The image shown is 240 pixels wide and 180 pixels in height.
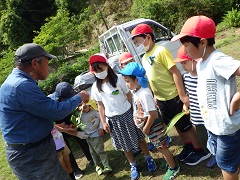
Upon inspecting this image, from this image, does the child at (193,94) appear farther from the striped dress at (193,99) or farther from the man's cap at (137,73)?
the man's cap at (137,73)

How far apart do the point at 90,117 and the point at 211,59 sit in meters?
2.34

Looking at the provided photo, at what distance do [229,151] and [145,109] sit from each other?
1.03 metres

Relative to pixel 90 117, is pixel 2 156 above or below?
below

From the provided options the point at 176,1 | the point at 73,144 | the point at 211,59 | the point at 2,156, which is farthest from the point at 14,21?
the point at 211,59

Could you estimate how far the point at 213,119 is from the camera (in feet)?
5.67

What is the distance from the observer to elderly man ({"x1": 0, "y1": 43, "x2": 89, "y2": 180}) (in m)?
2.03

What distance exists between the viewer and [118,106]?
10.0ft

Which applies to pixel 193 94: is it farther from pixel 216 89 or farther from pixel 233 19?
pixel 233 19

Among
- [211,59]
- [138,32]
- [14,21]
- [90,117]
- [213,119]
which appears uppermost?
[14,21]

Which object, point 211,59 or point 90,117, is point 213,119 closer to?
point 211,59

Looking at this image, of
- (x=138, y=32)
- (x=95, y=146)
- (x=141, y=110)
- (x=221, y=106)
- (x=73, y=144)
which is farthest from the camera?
(x=73, y=144)

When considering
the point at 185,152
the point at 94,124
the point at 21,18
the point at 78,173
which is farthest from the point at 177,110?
the point at 21,18

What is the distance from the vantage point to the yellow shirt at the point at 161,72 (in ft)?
8.81

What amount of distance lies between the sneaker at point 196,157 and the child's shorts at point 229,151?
1.10m
